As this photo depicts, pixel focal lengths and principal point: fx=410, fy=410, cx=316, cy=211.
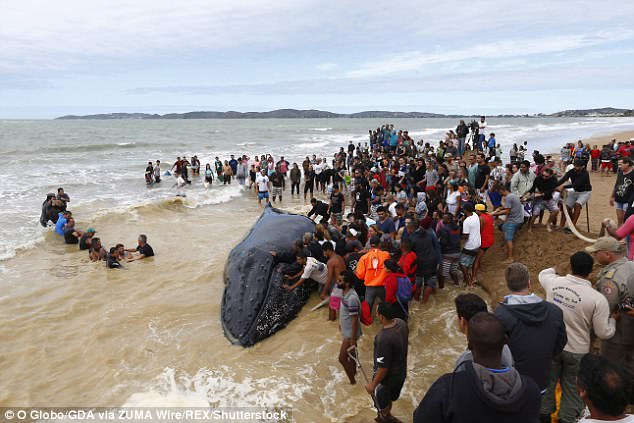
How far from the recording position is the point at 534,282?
690cm

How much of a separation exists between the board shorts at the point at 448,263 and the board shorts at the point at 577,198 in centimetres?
293

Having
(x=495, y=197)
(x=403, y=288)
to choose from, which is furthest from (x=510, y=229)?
(x=403, y=288)

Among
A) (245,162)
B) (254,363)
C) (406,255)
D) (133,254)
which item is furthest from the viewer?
(245,162)

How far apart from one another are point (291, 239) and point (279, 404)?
3.46 meters

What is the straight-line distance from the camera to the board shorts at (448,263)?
7.24m

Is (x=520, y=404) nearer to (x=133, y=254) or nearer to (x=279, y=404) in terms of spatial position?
(x=279, y=404)

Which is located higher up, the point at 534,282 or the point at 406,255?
the point at 406,255

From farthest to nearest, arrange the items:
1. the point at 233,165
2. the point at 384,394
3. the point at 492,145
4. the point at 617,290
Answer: the point at 233,165, the point at 492,145, the point at 384,394, the point at 617,290

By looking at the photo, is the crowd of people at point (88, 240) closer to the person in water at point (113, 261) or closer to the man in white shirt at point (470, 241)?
the person in water at point (113, 261)

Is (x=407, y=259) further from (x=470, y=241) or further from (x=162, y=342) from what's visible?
(x=162, y=342)

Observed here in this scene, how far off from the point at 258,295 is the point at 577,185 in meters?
6.45

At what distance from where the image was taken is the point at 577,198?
814cm

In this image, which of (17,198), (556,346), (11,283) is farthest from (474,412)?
(17,198)

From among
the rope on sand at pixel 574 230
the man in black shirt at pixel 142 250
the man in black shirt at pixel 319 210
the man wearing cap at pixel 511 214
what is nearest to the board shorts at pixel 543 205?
the rope on sand at pixel 574 230
